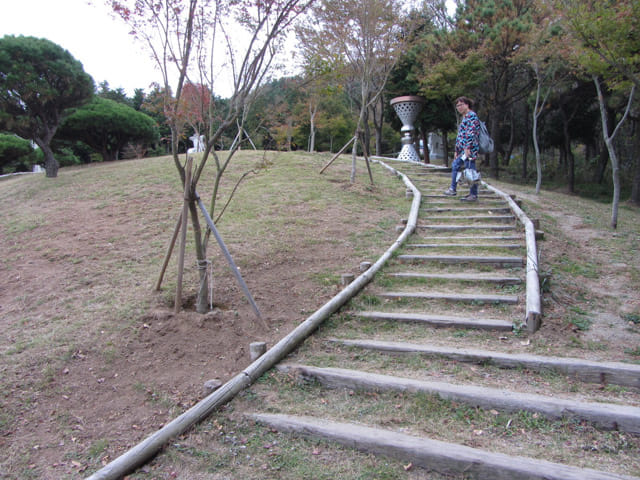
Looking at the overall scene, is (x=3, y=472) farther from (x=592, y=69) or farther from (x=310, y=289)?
(x=592, y=69)

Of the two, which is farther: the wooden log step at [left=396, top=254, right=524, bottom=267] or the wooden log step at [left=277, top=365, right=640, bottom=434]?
the wooden log step at [left=396, top=254, right=524, bottom=267]

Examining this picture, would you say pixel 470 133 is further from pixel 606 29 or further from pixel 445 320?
pixel 445 320

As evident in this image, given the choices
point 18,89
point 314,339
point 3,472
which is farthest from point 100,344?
point 18,89

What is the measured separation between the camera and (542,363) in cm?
315

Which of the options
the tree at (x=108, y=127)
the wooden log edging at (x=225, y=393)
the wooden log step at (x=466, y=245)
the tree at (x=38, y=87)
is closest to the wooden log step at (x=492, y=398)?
the wooden log edging at (x=225, y=393)

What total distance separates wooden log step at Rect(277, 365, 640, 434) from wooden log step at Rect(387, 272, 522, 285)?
2.10 m

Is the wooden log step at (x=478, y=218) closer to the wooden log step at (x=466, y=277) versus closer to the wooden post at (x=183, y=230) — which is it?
the wooden log step at (x=466, y=277)

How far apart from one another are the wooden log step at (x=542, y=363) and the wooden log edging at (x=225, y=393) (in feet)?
2.06

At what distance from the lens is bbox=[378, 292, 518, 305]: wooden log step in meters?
4.32

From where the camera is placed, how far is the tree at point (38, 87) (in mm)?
11852

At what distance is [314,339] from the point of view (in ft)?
12.8

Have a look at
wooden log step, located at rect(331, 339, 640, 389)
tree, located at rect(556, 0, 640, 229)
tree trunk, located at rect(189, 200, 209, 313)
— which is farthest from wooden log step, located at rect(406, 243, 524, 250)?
tree, located at rect(556, 0, 640, 229)

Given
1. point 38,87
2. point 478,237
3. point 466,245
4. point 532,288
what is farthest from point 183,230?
point 38,87

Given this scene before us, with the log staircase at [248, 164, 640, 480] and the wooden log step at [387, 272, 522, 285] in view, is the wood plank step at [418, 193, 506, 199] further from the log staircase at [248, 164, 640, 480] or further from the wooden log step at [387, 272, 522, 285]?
the wooden log step at [387, 272, 522, 285]
